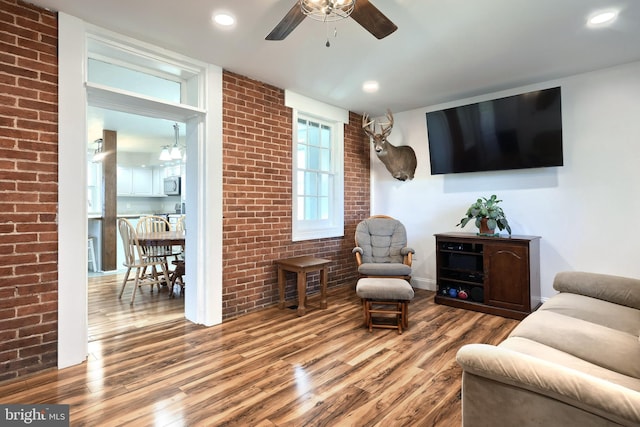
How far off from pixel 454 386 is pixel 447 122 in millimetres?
3087

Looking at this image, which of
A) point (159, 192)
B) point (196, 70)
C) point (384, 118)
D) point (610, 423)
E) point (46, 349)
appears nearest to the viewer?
point (610, 423)

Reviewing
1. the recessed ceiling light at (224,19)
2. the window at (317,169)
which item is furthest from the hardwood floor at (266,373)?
the recessed ceiling light at (224,19)

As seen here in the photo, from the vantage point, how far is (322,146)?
4602 millimetres

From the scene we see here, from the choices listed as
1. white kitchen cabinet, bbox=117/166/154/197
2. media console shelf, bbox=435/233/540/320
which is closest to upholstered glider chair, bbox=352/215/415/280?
media console shelf, bbox=435/233/540/320

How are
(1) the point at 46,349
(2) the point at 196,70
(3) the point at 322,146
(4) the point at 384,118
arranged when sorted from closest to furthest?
1. (1) the point at 46,349
2. (2) the point at 196,70
3. (3) the point at 322,146
4. (4) the point at 384,118

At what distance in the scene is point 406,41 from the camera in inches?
107

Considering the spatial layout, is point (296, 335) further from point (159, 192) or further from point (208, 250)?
point (159, 192)

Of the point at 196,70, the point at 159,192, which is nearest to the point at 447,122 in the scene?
the point at 196,70

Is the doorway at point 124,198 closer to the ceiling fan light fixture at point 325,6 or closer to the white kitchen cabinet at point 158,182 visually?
the white kitchen cabinet at point 158,182

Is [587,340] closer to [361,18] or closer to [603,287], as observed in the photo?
[603,287]

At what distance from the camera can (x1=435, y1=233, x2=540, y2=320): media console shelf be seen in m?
3.32

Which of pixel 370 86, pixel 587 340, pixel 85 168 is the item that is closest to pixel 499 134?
pixel 370 86

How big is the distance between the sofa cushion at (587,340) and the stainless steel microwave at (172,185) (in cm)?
722

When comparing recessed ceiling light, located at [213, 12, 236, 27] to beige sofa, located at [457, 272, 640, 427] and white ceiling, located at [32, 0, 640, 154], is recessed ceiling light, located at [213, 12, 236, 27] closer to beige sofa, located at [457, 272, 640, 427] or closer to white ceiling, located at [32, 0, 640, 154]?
white ceiling, located at [32, 0, 640, 154]
